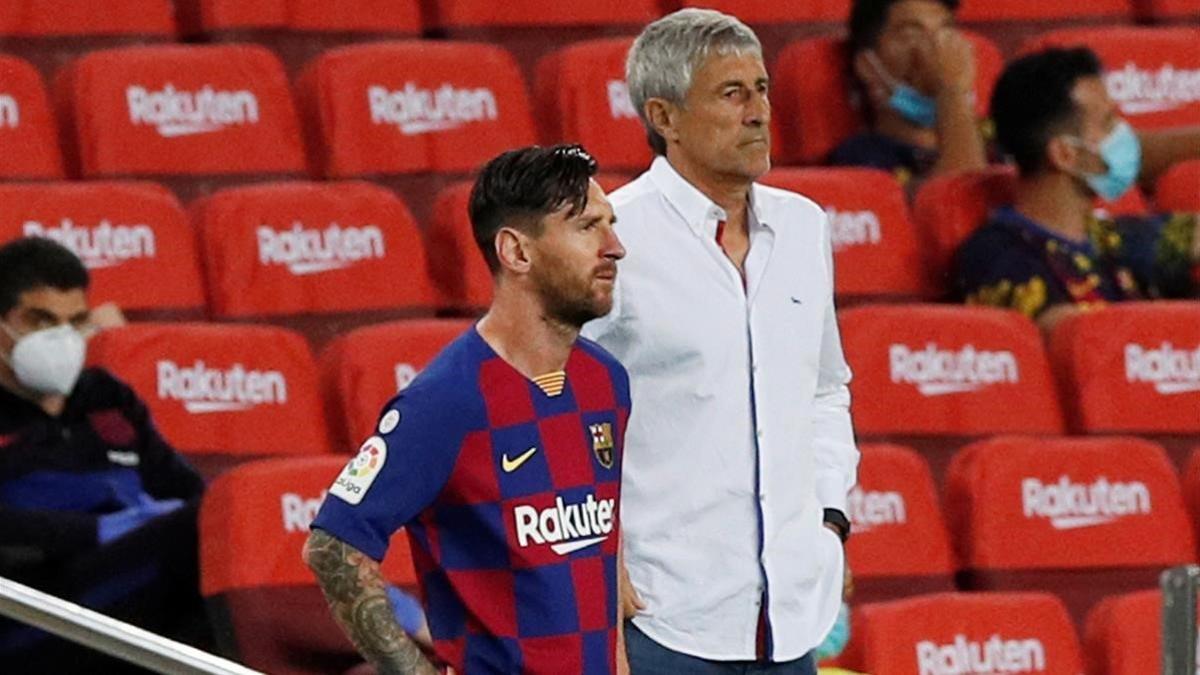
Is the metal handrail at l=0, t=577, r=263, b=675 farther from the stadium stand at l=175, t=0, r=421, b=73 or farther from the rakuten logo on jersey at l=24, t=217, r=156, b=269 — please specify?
the stadium stand at l=175, t=0, r=421, b=73

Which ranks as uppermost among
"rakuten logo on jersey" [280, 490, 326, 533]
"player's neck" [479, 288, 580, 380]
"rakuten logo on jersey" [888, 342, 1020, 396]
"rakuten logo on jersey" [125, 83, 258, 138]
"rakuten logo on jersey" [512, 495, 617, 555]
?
"player's neck" [479, 288, 580, 380]

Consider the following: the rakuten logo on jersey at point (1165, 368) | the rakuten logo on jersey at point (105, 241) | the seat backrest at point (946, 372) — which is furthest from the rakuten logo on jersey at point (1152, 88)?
the rakuten logo on jersey at point (105, 241)

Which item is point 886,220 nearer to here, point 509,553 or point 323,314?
point 323,314

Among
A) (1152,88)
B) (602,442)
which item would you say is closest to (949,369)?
(1152,88)

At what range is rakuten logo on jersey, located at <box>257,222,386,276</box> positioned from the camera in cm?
496

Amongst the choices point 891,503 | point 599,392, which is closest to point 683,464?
point 599,392

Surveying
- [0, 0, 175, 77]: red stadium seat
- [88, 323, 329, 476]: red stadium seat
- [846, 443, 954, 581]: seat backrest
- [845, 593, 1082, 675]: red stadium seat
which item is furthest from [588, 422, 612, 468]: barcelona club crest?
[0, 0, 175, 77]: red stadium seat

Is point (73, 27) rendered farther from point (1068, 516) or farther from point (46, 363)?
point (1068, 516)

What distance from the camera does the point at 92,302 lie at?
16.0 feet

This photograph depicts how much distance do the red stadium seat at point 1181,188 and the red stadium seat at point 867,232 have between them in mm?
700

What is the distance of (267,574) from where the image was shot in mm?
4238

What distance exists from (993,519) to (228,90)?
1.62m

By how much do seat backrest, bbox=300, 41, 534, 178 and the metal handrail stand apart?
2.55m

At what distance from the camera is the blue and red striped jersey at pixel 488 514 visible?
9.36 ft
